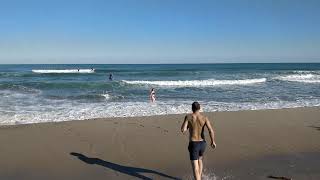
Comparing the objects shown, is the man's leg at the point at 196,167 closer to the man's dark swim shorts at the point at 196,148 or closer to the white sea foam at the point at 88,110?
the man's dark swim shorts at the point at 196,148

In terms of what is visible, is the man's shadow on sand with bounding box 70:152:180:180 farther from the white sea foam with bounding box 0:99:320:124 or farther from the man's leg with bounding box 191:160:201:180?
the white sea foam with bounding box 0:99:320:124

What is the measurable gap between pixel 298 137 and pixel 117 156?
5.11m

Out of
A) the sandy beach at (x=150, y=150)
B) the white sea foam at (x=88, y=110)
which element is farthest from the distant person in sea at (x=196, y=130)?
the white sea foam at (x=88, y=110)

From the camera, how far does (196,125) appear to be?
264 inches

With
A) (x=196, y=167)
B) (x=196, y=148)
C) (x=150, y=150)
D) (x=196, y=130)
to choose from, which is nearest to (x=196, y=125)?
(x=196, y=130)

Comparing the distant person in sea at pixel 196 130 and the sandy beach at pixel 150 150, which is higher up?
the distant person in sea at pixel 196 130

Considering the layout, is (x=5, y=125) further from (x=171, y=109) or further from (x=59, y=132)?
(x=171, y=109)

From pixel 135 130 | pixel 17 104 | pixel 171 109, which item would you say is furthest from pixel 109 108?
pixel 135 130

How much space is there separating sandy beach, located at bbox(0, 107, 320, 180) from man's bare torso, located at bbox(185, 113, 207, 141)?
118 cm

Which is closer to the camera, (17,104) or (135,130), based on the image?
(135,130)

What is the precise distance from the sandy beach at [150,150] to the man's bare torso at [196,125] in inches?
46.3

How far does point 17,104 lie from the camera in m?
19.2

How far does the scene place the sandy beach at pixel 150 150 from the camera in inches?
310

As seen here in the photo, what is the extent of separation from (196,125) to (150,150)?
3075mm
